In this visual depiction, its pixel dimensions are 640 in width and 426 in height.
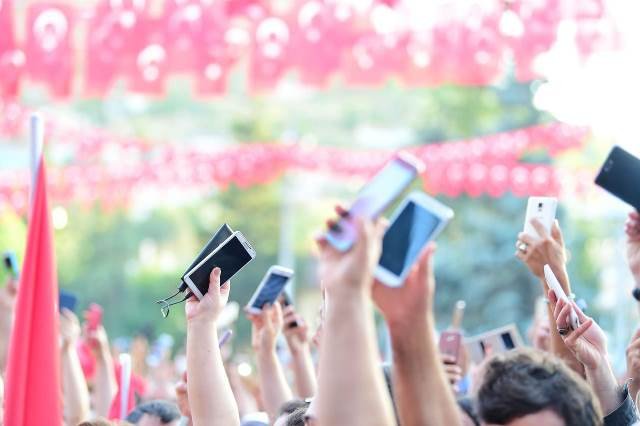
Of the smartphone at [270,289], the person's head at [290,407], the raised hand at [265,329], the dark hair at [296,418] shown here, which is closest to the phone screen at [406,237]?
the dark hair at [296,418]

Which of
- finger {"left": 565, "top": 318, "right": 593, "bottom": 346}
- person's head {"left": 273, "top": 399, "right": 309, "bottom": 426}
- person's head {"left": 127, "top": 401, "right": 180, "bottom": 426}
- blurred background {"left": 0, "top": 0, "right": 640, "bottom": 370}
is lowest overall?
person's head {"left": 273, "top": 399, "right": 309, "bottom": 426}

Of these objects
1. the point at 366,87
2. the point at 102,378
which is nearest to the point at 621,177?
the point at 102,378

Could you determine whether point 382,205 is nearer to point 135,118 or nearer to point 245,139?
point 245,139

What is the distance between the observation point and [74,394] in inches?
233

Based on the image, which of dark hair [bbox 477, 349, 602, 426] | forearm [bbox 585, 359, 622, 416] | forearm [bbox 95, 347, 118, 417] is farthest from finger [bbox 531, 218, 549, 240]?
forearm [bbox 95, 347, 118, 417]

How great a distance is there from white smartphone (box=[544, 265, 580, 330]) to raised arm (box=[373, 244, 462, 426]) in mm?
1282

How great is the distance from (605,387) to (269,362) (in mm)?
Answer: 1901

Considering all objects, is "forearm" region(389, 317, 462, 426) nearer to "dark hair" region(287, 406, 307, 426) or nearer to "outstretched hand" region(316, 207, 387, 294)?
"outstretched hand" region(316, 207, 387, 294)

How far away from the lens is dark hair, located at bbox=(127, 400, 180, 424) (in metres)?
5.28

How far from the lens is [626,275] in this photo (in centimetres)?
2095

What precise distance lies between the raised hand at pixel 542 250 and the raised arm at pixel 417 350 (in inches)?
63.4

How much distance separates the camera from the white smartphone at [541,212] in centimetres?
438

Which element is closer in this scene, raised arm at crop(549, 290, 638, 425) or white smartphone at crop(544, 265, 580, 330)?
raised arm at crop(549, 290, 638, 425)

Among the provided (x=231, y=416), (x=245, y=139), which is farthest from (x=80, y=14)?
(x=245, y=139)
